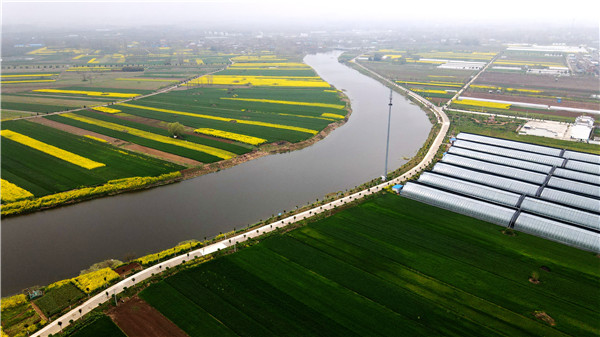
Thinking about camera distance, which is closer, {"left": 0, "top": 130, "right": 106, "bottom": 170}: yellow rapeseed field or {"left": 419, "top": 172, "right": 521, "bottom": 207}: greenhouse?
{"left": 419, "top": 172, "right": 521, "bottom": 207}: greenhouse

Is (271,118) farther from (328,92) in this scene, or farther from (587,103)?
(587,103)

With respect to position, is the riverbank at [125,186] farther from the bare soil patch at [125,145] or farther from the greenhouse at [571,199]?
the greenhouse at [571,199]

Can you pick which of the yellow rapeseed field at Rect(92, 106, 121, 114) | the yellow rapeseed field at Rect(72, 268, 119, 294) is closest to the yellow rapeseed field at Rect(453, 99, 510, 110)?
the yellow rapeseed field at Rect(92, 106, 121, 114)

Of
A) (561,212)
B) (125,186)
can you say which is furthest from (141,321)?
(561,212)

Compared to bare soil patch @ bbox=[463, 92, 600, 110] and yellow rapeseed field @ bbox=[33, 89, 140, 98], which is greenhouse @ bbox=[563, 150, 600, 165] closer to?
bare soil patch @ bbox=[463, 92, 600, 110]

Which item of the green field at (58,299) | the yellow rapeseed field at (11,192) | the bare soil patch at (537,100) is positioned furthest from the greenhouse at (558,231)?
the bare soil patch at (537,100)

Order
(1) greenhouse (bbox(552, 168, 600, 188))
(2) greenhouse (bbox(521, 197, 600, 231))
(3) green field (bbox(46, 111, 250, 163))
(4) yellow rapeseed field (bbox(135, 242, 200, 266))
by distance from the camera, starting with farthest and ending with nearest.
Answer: (3) green field (bbox(46, 111, 250, 163))
(1) greenhouse (bbox(552, 168, 600, 188))
(2) greenhouse (bbox(521, 197, 600, 231))
(4) yellow rapeseed field (bbox(135, 242, 200, 266))

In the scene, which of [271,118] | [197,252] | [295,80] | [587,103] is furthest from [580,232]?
[295,80]
